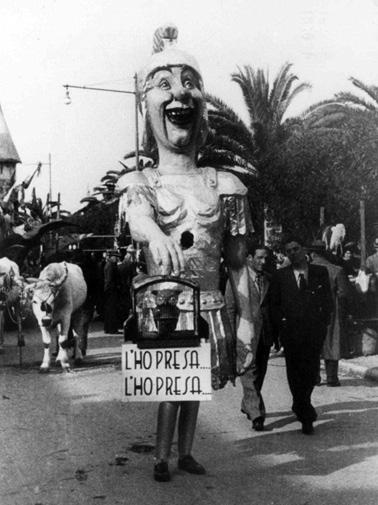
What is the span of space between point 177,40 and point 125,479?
272 centimetres

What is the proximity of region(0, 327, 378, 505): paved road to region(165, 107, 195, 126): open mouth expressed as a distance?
2.14 m

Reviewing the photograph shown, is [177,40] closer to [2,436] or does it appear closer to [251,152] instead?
[2,436]

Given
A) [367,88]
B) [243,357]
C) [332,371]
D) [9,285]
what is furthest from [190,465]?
[367,88]

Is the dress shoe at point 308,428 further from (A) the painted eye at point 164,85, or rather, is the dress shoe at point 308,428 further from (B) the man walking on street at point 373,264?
(B) the man walking on street at point 373,264

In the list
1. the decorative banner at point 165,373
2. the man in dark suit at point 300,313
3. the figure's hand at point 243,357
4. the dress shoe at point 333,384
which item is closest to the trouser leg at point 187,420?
the figure's hand at point 243,357

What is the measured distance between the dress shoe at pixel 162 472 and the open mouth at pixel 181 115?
→ 2017 mm

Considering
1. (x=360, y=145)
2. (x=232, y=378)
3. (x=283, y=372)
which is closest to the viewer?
(x=232, y=378)

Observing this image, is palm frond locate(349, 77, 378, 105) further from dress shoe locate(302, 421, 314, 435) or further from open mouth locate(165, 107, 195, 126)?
open mouth locate(165, 107, 195, 126)

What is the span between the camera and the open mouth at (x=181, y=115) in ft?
17.8

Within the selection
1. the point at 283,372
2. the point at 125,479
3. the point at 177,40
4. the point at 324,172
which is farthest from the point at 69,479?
the point at 324,172

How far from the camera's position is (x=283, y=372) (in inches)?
444

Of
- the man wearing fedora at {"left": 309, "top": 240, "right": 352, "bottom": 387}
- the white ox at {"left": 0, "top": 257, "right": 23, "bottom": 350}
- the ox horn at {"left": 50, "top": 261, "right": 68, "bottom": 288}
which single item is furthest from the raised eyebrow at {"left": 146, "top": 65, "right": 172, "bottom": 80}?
the white ox at {"left": 0, "top": 257, "right": 23, "bottom": 350}

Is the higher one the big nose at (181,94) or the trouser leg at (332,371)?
the big nose at (181,94)

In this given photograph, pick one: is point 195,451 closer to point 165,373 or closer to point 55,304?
point 165,373
